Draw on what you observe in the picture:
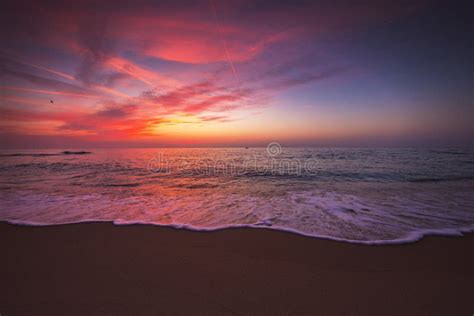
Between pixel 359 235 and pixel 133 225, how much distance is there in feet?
15.8

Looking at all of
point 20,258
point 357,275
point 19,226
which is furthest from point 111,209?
point 357,275

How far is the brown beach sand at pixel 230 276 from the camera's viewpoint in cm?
201

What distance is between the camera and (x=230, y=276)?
2.43 meters

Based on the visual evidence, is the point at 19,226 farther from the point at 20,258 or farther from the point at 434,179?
the point at 434,179

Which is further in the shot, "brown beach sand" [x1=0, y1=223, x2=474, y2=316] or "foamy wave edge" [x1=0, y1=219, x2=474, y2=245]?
"foamy wave edge" [x1=0, y1=219, x2=474, y2=245]

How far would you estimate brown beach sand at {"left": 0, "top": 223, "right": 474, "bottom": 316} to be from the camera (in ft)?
6.60

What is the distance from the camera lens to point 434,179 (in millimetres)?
10602

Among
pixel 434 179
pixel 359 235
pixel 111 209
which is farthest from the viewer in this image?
pixel 434 179

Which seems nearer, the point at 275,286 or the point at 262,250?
the point at 275,286

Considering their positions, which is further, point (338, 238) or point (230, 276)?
point (338, 238)

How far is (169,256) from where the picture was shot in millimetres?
2875

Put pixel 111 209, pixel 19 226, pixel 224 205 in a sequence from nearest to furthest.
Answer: pixel 19 226
pixel 111 209
pixel 224 205

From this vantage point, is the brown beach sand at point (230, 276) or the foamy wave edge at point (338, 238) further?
the foamy wave edge at point (338, 238)

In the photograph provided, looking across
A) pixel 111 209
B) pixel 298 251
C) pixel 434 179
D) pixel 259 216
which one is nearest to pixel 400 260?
pixel 298 251
